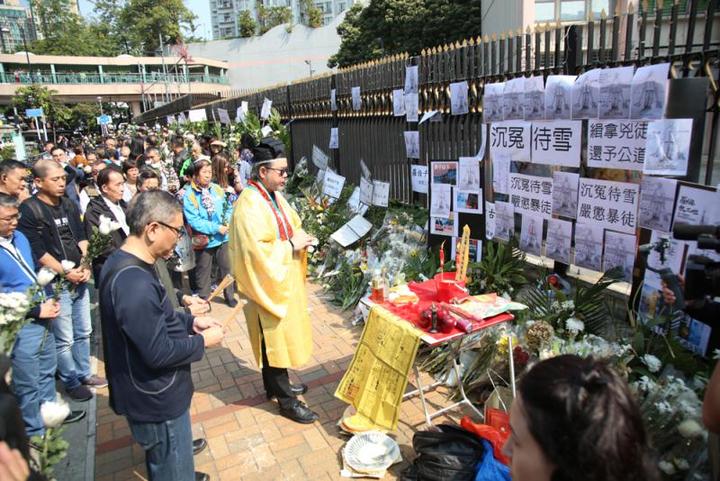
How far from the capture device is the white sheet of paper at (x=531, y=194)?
4.18 m

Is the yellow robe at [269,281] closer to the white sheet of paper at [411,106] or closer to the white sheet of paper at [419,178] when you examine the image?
the white sheet of paper at [419,178]

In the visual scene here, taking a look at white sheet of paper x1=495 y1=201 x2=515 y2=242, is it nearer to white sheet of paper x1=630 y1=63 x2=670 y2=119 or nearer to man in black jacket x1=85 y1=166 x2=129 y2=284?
white sheet of paper x1=630 y1=63 x2=670 y2=119

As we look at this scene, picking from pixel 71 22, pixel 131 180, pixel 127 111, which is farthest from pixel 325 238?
pixel 71 22

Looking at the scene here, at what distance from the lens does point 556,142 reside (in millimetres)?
3996

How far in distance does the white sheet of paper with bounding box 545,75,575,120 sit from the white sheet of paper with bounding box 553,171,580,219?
473 millimetres

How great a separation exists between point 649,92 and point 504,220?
5.78 feet

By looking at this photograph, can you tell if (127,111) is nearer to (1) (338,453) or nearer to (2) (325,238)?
(2) (325,238)

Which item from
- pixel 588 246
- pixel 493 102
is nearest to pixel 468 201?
pixel 493 102

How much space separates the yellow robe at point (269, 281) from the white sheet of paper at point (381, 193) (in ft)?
9.69

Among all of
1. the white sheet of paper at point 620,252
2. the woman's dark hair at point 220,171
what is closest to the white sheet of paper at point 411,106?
the woman's dark hair at point 220,171

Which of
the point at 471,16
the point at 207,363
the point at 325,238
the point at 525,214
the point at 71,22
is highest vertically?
the point at 71,22

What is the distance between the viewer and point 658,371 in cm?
302

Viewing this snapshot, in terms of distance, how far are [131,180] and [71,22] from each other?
8144 centimetres

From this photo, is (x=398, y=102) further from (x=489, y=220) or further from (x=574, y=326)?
(x=574, y=326)
